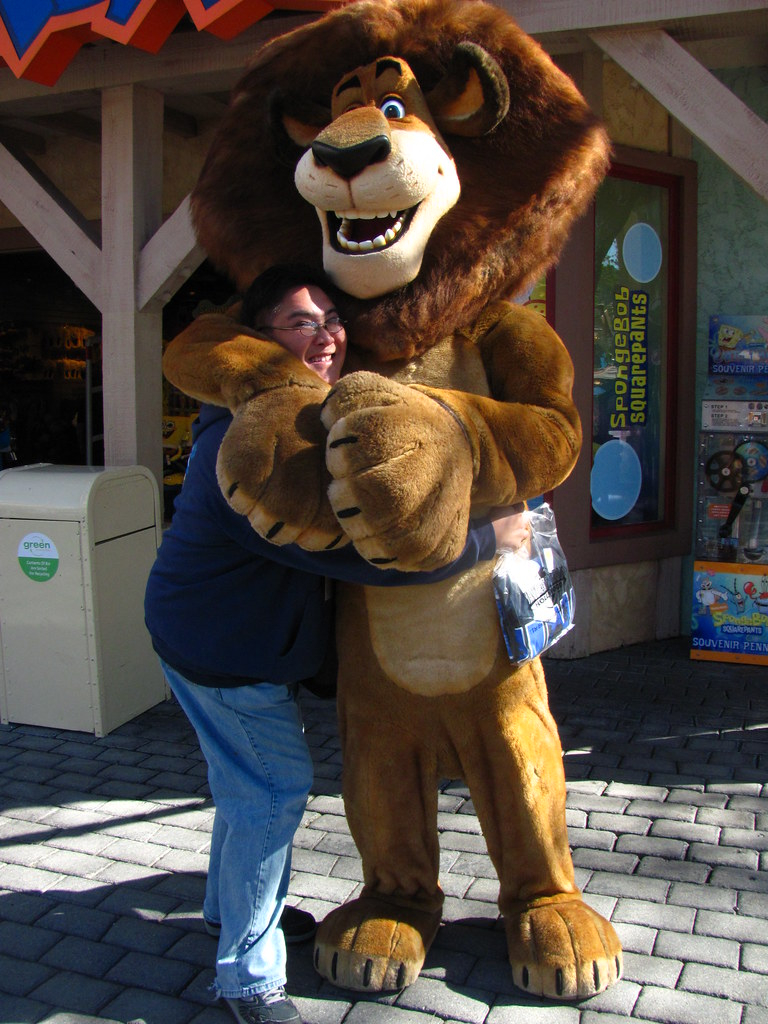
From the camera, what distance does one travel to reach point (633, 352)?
19.2ft

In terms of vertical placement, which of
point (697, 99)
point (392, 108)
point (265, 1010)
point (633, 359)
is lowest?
point (265, 1010)

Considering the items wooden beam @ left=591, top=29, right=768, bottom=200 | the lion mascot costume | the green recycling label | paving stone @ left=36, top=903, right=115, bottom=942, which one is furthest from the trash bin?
wooden beam @ left=591, top=29, right=768, bottom=200

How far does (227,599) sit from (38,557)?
273 cm

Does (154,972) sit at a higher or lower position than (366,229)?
lower

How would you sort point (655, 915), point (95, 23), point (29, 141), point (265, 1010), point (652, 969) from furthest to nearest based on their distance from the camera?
point (29, 141)
point (95, 23)
point (655, 915)
point (652, 969)
point (265, 1010)

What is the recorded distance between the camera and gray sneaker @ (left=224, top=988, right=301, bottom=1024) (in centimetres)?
230

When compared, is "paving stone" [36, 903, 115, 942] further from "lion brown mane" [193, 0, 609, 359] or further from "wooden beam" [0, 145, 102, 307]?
"wooden beam" [0, 145, 102, 307]

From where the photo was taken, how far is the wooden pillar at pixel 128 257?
505 centimetres

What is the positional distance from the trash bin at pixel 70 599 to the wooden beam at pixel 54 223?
119 centimetres

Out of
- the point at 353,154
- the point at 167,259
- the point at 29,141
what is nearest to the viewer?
the point at 353,154

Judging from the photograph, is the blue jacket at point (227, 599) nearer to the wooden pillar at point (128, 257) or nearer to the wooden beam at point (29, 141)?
the wooden pillar at point (128, 257)

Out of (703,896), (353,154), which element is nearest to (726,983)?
(703,896)

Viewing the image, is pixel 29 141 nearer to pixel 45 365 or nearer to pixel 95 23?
pixel 95 23

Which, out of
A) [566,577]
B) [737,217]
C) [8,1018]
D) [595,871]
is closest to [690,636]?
[737,217]
